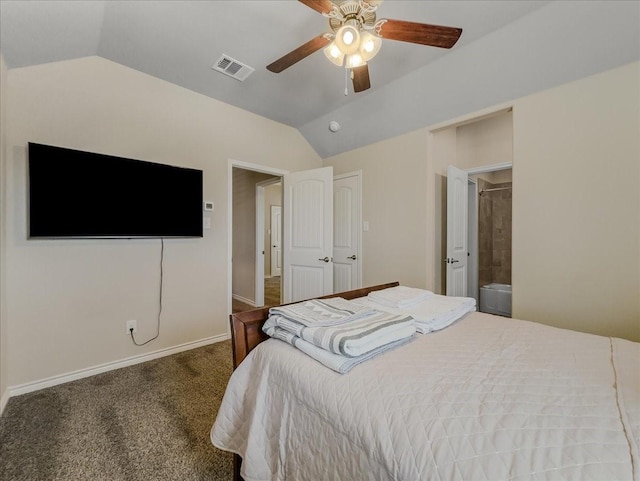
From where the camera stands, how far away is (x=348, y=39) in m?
1.46

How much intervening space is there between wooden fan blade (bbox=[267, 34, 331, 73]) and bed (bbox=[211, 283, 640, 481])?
1.56m

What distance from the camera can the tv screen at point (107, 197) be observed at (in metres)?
2.01

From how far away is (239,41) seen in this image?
215 centimetres

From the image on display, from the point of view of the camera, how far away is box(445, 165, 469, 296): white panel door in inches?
120

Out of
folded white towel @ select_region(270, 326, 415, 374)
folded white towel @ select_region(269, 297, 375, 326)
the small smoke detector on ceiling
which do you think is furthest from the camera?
the small smoke detector on ceiling

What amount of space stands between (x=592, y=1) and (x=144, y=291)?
3866mm

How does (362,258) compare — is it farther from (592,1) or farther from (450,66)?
(592,1)

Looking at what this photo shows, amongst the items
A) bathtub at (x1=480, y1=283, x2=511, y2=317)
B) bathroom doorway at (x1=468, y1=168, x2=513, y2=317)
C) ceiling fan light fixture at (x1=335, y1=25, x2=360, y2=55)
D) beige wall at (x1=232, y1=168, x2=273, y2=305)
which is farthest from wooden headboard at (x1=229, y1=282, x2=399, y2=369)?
bathtub at (x1=480, y1=283, x2=511, y2=317)

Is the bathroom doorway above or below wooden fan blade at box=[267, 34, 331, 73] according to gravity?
below

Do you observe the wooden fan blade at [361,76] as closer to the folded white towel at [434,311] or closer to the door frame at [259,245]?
the folded white towel at [434,311]

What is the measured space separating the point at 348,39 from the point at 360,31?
0.37ft

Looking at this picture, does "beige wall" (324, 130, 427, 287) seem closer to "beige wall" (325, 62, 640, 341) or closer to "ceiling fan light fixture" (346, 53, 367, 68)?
"beige wall" (325, 62, 640, 341)

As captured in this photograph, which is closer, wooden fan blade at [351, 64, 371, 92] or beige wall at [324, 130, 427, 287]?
wooden fan blade at [351, 64, 371, 92]

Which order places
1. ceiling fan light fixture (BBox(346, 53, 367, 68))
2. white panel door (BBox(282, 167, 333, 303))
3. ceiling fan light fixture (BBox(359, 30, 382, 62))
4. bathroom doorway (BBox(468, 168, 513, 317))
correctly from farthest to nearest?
bathroom doorway (BBox(468, 168, 513, 317)) < white panel door (BBox(282, 167, 333, 303)) < ceiling fan light fixture (BBox(346, 53, 367, 68)) < ceiling fan light fixture (BBox(359, 30, 382, 62))
